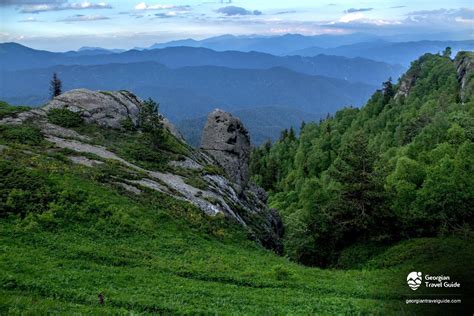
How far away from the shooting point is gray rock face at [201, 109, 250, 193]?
6544 cm

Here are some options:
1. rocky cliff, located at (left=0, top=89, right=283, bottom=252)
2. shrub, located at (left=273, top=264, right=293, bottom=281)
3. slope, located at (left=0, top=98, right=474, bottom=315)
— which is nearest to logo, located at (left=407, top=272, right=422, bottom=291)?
slope, located at (left=0, top=98, right=474, bottom=315)

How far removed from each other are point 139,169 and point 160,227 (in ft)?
41.7

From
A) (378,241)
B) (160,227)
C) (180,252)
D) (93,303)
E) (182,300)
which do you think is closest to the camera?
(93,303)

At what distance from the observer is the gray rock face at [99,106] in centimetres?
5584

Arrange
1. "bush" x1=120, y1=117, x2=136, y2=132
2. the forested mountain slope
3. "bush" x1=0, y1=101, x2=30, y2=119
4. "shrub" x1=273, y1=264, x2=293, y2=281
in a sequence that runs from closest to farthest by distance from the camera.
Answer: the forested mountain slope, "shrub" x1=273, y1=264, x2=293, y2=281, "bush" x1=0, y1=101, x2=30, y2=119, "bush" x1=120, y1=117, x2=136, y2=132

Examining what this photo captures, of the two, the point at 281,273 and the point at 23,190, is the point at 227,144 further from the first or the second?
the point at 281,273

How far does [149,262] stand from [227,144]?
42448mm

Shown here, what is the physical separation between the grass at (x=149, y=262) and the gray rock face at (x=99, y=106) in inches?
651

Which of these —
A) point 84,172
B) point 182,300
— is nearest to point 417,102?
point 84,172

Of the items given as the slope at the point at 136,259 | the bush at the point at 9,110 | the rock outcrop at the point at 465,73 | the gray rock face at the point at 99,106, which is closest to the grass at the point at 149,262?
the slope at the point at 136,259

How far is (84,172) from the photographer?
3722 cm

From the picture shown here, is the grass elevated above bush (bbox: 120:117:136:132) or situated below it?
below

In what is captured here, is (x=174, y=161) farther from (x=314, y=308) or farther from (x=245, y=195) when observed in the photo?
(x=314, y=308)

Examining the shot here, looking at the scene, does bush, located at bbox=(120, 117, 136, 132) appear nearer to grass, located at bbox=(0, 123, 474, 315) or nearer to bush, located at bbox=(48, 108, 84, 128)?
bush, located at bbox=(48, 108, 84, 128)
